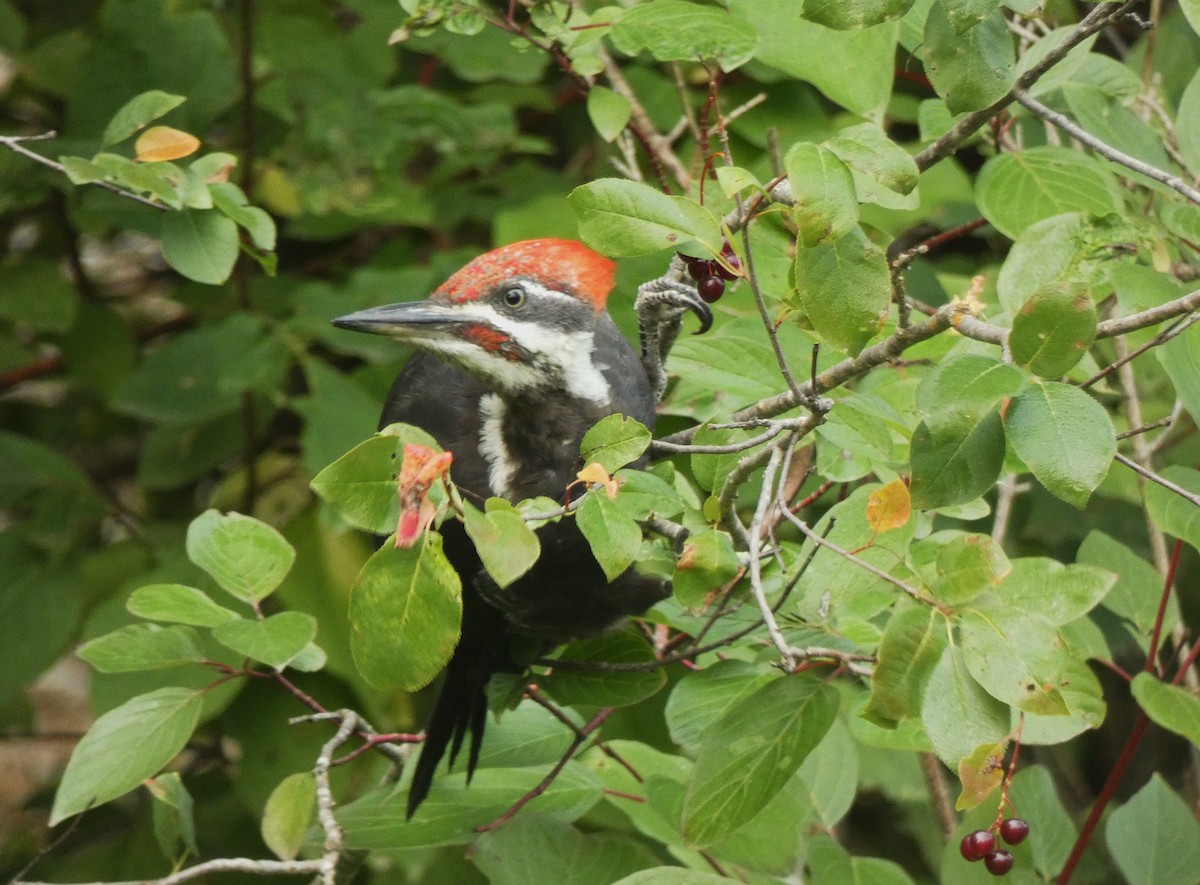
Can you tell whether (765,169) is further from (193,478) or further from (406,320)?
(193,478)

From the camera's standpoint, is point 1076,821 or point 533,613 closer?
point 533,613

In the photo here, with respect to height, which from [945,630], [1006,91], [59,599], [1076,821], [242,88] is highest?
[1006,91]

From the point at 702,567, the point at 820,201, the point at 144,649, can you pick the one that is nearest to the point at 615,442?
the point at 702,567

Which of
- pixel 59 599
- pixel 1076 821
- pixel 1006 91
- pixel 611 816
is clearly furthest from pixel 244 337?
pixel 1076 821

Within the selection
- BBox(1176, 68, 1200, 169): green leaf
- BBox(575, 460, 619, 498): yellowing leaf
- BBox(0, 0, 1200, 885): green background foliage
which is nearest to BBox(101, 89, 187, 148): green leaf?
BBox(0, 0, 1200, 885): green background foliage

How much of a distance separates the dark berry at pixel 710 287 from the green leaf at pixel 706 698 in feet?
1.46

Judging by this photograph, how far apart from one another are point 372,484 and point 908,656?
1.49 feet

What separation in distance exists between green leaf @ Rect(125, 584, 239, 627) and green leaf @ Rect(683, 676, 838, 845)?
0.53m

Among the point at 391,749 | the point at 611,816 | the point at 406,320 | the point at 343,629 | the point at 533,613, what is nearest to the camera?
the point at 406,320

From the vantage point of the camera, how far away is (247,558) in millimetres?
1418

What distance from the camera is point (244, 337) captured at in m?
2.49

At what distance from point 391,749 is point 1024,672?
3.64 ft

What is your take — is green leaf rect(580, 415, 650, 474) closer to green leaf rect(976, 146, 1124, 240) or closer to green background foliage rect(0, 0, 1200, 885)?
green background foliage rect(0, 0, 1200, 885)

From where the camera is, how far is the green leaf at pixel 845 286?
1.08 m
